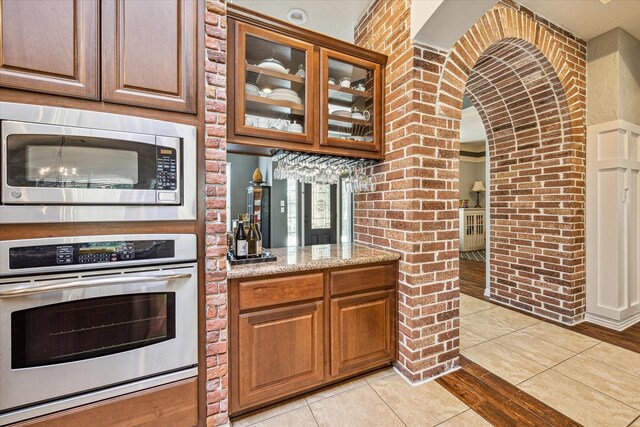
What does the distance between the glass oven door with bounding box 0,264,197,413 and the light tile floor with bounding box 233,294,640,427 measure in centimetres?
68

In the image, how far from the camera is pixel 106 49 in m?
1.21

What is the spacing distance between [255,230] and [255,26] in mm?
1295

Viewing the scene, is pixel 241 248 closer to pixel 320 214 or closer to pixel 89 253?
pixel 89 253

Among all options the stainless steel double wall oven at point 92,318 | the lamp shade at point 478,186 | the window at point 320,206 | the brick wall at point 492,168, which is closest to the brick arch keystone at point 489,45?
the brick wall at point 492,168

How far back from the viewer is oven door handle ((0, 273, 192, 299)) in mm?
1067

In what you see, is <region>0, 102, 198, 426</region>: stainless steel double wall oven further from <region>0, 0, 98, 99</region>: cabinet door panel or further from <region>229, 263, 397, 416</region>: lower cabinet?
<region>229, 263, 397, 416</region>: lower cabinet

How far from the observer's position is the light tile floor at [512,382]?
1.53 meters

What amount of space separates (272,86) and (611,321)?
3831mm

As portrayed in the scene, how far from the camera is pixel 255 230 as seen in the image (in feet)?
5.93

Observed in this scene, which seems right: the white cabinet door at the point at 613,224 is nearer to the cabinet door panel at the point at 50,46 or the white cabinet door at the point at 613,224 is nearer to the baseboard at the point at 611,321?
the baseboard at the point at 611,321

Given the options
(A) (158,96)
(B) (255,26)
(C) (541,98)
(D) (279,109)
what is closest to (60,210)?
(A) (158,96)

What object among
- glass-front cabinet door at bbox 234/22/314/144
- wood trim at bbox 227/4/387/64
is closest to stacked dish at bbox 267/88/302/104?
glass-front cabinet door at bbox 234/22/314/144

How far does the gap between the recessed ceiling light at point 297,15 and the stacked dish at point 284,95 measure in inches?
40.0

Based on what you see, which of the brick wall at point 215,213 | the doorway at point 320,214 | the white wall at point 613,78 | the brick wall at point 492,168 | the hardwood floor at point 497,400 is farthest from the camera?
the doorway at point 320,214
